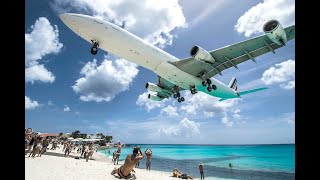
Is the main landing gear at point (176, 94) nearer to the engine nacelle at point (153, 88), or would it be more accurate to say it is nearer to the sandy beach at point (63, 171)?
the engine nacelle at point (153, 88)

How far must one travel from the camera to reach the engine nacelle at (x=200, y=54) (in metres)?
22.5

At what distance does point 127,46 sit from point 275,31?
11366mm

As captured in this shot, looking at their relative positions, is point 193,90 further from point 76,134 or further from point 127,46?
point 76,134

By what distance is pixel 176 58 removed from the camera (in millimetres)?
25672

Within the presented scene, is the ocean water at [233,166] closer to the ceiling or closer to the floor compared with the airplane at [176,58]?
closer to the floor

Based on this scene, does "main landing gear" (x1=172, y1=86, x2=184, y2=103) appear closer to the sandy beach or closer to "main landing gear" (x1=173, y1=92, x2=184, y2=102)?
"main landing gear" (x1=173, y1=92, x2=184, y2=102)

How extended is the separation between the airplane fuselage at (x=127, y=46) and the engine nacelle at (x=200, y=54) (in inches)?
94.0

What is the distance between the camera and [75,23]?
758 inches

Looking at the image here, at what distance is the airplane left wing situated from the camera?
21688 mm

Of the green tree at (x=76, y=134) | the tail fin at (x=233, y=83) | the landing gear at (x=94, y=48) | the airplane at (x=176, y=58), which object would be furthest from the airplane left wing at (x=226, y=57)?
the green tree at (x=76, y=134)
